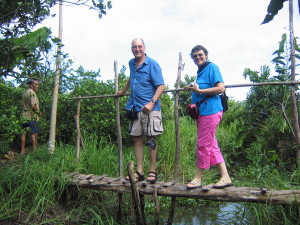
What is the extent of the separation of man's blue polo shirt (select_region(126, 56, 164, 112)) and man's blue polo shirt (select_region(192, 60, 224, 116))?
60cm

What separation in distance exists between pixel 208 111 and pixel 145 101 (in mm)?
837

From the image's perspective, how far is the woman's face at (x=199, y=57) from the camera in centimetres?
317

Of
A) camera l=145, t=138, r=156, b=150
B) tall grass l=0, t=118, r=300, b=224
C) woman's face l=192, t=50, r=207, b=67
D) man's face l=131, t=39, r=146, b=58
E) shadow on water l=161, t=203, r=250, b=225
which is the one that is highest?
man's face l=131, t=39, r=146, b=58

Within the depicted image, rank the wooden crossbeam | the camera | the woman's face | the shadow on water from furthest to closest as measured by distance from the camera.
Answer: the shadow on water < the camera < the woman's face < the wooden crossbeam

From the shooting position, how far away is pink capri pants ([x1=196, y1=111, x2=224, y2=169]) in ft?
10.0

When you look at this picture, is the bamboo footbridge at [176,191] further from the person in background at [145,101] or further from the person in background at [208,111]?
A: the person in background at [145,101]

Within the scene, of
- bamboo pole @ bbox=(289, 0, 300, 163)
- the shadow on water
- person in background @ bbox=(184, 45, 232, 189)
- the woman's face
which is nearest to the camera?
person in background @ bbox=(184, 45, 232, 189)

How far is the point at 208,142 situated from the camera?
3062 mm

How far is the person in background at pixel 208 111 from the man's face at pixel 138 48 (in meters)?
0.69

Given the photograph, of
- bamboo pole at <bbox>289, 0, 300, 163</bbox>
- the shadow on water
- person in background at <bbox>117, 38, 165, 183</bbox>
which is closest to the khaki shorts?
person in background at <bbox>117, 38, 165, 183</bbox>

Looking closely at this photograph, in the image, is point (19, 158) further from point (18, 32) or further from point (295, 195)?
point (295, 195)

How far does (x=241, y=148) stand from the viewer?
6320 millimetres

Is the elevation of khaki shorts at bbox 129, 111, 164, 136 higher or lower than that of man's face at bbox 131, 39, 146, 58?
lower

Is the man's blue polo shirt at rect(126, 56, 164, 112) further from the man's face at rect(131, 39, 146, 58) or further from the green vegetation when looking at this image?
the green vegetation
